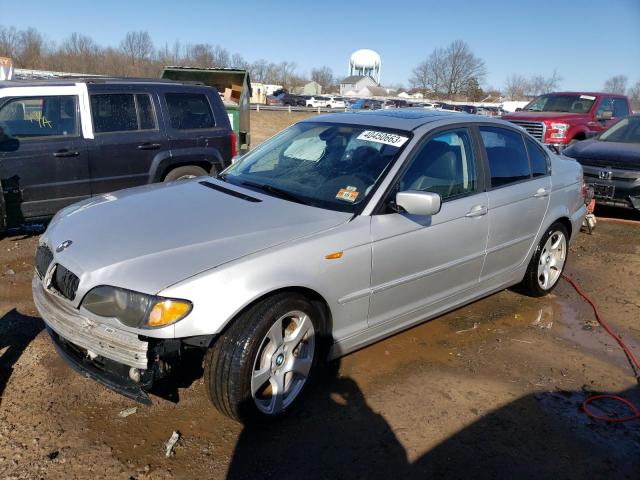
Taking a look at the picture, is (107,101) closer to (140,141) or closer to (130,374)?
(140,141)

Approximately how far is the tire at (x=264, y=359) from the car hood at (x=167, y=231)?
1.13ft

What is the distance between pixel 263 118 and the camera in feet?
106

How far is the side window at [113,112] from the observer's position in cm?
618

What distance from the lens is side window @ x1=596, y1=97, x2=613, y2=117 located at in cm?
1243

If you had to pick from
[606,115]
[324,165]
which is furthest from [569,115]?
[324,165]

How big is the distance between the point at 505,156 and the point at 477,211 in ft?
2.57

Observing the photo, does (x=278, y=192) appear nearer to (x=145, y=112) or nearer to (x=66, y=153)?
(x=66, y=153)

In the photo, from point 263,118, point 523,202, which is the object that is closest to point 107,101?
point 523,202

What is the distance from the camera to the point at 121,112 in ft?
20.9

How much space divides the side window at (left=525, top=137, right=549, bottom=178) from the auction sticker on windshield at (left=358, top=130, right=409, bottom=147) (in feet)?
5.32

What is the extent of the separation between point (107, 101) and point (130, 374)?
4.59 m

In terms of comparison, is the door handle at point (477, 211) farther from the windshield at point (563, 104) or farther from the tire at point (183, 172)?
the windshield at point (563, 104)

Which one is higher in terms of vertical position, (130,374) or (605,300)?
(130,374)

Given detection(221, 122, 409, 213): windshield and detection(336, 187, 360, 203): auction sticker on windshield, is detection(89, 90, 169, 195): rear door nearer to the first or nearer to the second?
detection(221, 122, 409, 213): windshield
